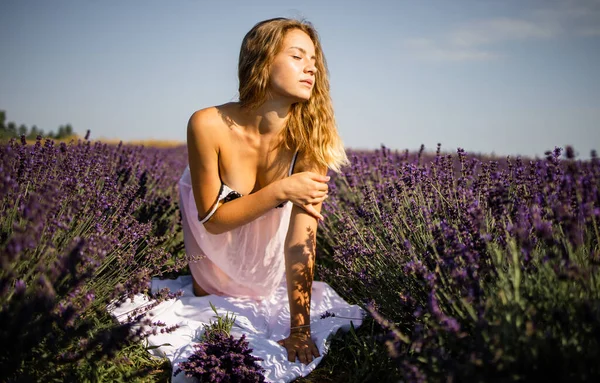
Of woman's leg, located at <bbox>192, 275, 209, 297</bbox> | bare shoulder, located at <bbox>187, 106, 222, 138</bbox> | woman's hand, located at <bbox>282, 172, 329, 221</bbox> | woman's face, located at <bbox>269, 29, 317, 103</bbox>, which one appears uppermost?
woman's face, located at <bbox>269, 29, 317, 103</bbox>

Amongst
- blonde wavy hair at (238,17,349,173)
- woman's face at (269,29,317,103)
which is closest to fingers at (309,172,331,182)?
blonde wavy hair at (238,17,349,173)

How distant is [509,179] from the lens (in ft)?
6.49

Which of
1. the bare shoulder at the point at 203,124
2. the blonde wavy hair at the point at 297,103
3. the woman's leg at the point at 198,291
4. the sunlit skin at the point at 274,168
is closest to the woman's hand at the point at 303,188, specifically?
the sunlit skin at the point at 274,168

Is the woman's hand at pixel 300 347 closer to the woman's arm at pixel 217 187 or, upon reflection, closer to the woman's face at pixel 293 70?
the woman's arm at pixel 217 187

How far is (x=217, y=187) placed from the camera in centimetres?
219

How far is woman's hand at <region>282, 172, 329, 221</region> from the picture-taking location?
2.02 meters

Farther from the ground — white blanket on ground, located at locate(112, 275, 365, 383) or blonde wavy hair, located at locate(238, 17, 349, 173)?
blonde wavy hair, located at locate(238, 17, 349, 173)

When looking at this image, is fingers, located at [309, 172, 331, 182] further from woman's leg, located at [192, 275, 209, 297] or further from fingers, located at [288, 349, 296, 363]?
woman's leg, located at [192, 275, 209, 297]

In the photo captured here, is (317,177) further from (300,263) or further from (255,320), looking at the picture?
(255,320)

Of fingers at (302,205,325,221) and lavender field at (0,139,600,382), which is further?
Answer: fingers at (302,205,325,221)

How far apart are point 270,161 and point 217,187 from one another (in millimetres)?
335

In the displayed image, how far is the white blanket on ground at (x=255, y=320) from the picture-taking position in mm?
1923

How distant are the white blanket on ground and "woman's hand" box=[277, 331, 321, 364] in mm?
26

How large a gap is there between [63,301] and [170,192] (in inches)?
107
